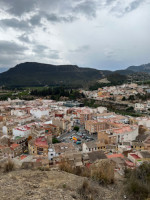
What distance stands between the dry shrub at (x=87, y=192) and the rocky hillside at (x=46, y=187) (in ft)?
0.35

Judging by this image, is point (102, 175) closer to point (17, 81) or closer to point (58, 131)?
point (58, 131)

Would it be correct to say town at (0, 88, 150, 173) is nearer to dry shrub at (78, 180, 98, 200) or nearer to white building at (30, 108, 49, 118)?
dry shrub at (78, 180, 98, 200)

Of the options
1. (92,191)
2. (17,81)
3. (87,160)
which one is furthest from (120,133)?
(17,81)

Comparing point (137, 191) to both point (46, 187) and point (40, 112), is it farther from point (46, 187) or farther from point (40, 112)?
point (40, 112)

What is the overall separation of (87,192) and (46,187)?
1683mm

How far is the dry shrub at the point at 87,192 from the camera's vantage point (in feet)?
21.7

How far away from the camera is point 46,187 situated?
6.94m

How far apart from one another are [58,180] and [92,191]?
1.71m

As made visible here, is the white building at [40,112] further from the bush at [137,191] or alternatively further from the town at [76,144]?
the bush at [137,191]

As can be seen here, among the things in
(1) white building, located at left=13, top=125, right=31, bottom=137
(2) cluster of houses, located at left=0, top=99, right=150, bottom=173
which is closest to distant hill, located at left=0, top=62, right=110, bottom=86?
(2) cluster of houses, located at left=0, top=99, right=150, bottom=173

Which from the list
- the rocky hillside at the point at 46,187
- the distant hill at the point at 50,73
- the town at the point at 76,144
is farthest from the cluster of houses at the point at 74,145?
the distant hill at the point at 50,73

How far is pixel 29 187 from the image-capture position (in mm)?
6848

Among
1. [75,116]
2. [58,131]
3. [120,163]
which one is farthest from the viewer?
[75,116]

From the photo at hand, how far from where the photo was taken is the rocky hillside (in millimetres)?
6220
